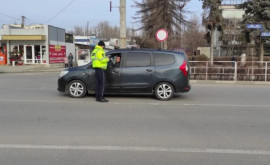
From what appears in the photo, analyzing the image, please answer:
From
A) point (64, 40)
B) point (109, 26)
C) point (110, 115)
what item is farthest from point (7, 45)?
point (109, 26)

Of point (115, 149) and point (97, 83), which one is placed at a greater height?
point (97, 83)

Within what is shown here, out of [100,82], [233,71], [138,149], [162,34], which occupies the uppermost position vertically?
[162,34]

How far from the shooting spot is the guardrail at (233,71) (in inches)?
626

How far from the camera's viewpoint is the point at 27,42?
3216cm

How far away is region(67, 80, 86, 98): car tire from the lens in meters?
9.65

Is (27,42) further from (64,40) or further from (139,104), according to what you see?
(139,104)

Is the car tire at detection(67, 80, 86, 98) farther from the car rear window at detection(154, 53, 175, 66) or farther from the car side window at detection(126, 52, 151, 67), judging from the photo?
the car rear window at detection(154, 53, 175, 66)

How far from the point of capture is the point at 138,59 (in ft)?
31.8

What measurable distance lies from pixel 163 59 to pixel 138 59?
2.70 ft

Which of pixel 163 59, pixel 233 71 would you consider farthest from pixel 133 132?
pixel 233 71

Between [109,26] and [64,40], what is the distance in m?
75.8

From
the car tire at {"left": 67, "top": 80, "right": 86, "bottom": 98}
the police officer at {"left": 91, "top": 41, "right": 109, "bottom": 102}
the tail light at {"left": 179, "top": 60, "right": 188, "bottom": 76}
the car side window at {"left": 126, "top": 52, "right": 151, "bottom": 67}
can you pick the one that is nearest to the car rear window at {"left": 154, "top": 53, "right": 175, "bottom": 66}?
the car side window at {"left": 126, "top": 52, "right": 151, "bottom": 67}

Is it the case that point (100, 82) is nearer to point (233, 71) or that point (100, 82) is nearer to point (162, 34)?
point (162, 34)

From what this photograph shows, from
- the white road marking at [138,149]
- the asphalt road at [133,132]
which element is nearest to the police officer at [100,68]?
the asphalt road at [133,132]
